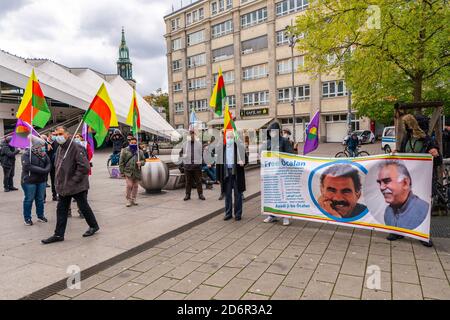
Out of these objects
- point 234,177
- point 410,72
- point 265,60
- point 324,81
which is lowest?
point 234,177

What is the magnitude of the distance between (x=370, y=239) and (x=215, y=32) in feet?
170

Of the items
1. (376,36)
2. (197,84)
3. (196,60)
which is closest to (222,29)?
(196,60)

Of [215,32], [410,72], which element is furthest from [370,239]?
[215,32]

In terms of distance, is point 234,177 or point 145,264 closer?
point 145,264

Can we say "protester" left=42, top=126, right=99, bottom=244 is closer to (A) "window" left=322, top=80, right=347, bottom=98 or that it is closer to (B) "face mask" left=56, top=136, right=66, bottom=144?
(B) "face mask" left=56, top=136, right=66, bottom=144

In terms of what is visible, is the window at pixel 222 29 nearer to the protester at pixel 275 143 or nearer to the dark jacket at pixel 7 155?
the dark jacket at pixel 7 155

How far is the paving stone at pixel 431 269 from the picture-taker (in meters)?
4.00

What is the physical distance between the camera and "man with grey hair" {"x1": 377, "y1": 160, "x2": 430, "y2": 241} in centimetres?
515

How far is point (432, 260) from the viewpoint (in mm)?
4469

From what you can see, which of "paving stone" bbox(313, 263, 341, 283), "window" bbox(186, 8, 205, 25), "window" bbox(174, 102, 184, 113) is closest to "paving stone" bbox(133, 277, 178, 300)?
"paving stone" bbox(313, 263, 341, 283)

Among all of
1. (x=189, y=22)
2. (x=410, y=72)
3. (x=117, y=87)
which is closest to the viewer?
(x=410, y=72)

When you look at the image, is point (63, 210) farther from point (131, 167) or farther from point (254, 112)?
point (254, 112)
